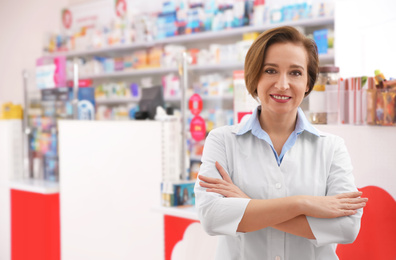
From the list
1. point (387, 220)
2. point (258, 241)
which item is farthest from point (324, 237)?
point (387, 220)

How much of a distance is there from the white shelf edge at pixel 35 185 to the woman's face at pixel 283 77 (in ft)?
9.61

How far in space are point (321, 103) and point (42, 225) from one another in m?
2.73

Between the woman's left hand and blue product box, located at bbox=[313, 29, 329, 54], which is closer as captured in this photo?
the woman's left hand

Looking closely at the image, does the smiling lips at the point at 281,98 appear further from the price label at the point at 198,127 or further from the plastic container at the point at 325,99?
the price label at the point at 198,127

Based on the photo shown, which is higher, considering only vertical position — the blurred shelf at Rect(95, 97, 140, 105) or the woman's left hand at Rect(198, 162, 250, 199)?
the blurred shelf at Rect(95, 97, 140, 105)

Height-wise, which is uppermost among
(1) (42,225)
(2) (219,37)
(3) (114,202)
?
(2) (219,37)

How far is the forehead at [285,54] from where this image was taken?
1.43 meters

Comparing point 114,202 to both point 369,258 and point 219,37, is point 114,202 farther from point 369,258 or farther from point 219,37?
point 219,37

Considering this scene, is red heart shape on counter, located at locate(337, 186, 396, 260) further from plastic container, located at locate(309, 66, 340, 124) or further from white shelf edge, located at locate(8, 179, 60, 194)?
white shelf edge, located at locate(8, 179, 60, 194)

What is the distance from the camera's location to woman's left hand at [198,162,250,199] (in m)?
1.43

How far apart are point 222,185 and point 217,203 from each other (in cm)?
6

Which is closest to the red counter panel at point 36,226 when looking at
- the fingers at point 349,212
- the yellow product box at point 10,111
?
the yellow product box at point 10,111

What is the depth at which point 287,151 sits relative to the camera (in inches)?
58.3

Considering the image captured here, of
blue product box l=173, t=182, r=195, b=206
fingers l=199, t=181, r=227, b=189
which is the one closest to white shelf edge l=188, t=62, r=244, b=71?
blue product box l=173, t=182, r=195, b=206
